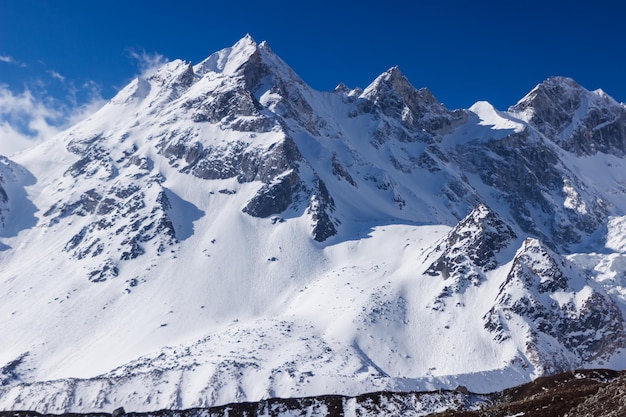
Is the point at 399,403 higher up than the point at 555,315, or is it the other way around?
the point at 555,315

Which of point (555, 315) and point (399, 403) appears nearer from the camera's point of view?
point (399, 403)

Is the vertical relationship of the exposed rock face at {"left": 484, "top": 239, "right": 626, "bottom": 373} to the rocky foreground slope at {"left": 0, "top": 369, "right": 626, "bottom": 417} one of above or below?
above

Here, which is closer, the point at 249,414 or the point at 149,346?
the point at 249,414

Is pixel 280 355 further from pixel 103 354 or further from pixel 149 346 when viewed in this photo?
pixel 103 354

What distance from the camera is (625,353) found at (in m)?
179

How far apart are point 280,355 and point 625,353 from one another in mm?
88462

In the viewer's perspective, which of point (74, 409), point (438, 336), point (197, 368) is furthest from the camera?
point (438, 336)

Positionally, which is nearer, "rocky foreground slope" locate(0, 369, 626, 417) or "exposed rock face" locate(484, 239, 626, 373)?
"rocky foreground slope" locate(0, 369, 626, 417)

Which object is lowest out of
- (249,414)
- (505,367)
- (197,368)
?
(249,414)

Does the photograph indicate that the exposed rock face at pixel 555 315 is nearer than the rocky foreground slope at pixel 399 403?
No

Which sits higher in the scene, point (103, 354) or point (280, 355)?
point (103, 354)

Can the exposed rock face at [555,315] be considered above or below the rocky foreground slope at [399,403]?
above

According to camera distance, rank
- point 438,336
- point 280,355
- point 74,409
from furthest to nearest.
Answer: point 438,336, point 280,355, point 74,409

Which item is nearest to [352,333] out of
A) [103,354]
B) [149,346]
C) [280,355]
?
[280,355]
